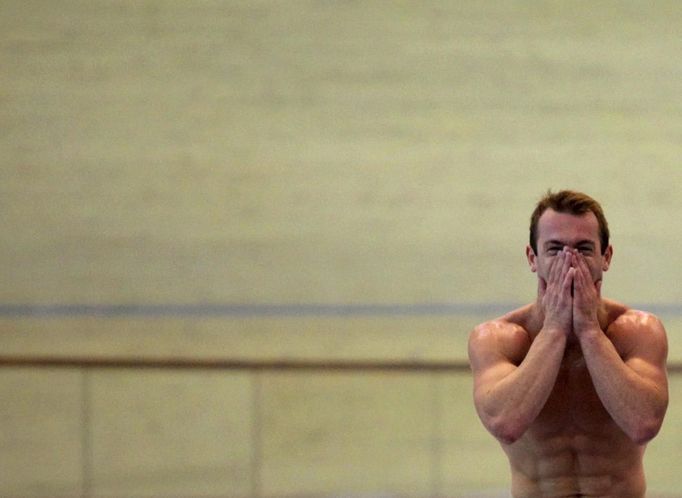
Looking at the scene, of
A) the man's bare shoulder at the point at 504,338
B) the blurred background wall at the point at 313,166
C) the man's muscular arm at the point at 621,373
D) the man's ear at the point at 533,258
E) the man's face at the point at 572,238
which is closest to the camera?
the man's muscular arm at the point at 621,373

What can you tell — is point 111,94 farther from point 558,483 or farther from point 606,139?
point 558,483

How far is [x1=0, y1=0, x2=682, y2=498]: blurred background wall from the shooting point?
27.9 feet

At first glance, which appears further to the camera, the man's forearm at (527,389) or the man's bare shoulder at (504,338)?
the man's bare shoulder at (504,338)

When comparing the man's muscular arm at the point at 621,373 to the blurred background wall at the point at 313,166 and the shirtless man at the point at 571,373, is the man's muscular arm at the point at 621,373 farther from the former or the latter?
the blurred background wall at the point at 313,166

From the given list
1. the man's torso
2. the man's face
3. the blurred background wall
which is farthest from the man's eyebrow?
the blurred background wall

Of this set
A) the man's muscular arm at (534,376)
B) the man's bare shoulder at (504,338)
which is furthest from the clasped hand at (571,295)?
the man's bare shoulder at (504,338)

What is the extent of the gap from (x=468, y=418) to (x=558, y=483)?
371 cm

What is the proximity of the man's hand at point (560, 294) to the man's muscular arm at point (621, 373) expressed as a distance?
0.07 ft

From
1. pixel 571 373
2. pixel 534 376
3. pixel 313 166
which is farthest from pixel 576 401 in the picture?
pixel 313 166

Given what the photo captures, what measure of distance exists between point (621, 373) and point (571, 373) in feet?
1.24

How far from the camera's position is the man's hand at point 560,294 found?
3.70m

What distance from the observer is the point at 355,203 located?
A: 865 cm

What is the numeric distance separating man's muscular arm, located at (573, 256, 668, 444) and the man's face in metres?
0.05

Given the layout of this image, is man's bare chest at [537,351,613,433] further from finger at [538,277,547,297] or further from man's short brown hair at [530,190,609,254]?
man's short brown hair at [530,190,609,254]
